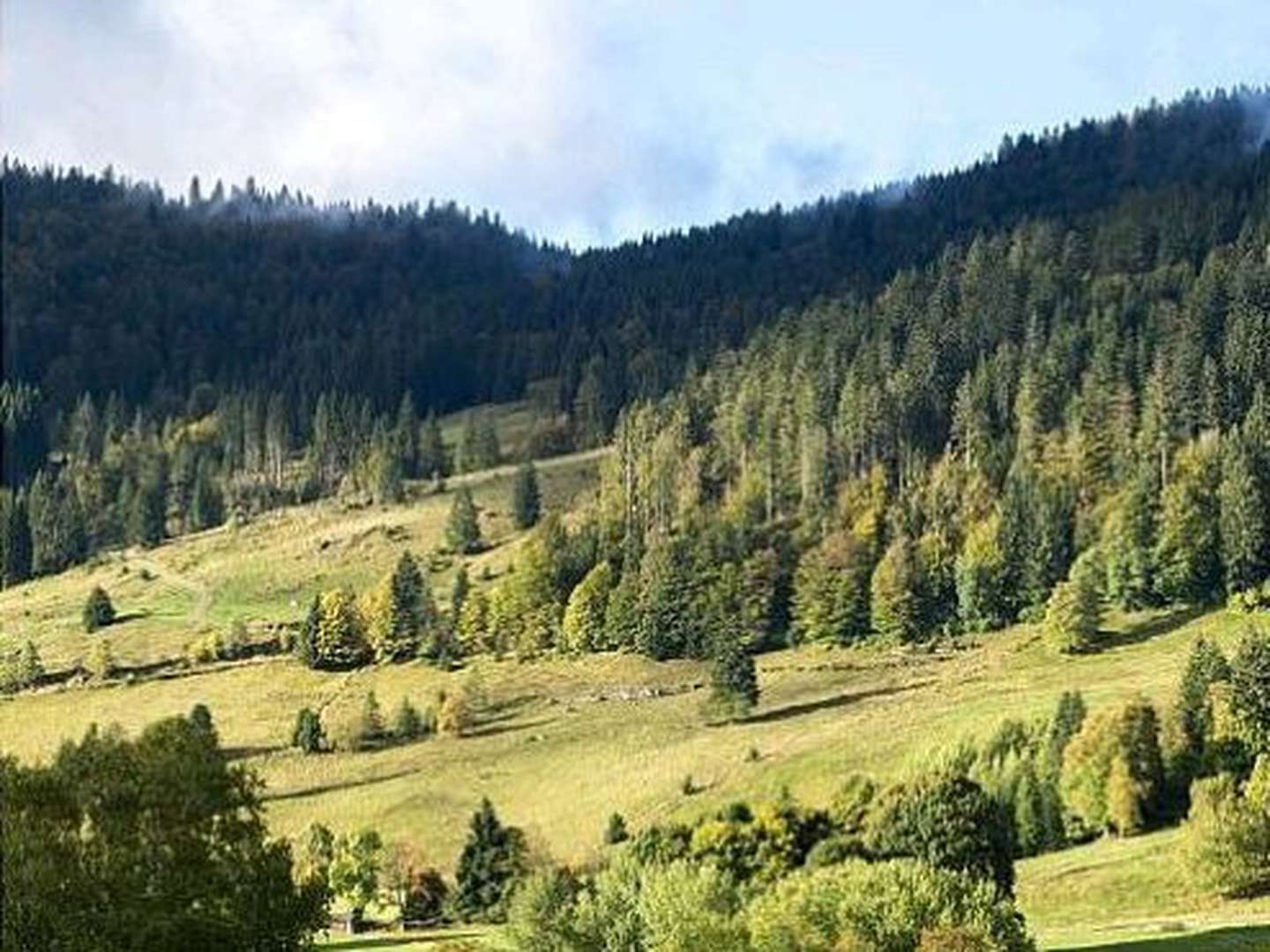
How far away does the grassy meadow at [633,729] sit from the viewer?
113m

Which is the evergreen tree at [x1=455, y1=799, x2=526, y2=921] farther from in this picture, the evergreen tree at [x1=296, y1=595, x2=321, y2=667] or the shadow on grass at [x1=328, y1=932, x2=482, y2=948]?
the evergreen tree at [x1=296, y1=595, x2=321, y2=667]

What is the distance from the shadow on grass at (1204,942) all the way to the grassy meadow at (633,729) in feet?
35.4

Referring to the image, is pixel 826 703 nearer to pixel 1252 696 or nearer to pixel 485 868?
pixel 1252 696

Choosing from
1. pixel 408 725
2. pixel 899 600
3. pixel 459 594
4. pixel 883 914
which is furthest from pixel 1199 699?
pixel 459 594

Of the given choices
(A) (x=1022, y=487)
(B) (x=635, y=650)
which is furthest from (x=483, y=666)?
(A) (x=1022, y=487)

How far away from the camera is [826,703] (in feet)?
478

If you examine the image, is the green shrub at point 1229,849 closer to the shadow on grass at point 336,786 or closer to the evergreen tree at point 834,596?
the shadow on grass at point 336,786

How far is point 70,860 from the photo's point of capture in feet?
134

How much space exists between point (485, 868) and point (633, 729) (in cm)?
4519

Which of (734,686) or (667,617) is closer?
(734,686)

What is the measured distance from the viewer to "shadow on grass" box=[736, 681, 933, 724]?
143m

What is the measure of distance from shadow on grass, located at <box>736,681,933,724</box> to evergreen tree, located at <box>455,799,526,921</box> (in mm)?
43740

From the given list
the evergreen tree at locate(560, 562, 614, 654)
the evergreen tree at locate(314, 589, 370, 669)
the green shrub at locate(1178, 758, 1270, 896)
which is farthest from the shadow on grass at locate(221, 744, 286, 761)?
the green shrub at locate(1178, 758, 1270, 896)

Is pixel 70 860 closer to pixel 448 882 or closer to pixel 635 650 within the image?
pixel 448 882
